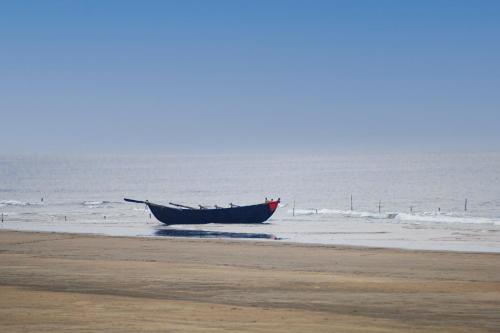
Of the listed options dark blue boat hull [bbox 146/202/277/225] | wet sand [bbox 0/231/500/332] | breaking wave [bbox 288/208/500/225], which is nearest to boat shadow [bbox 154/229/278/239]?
dark blue boat hull [bbox 146/202/277/225]

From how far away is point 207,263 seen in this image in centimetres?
2953

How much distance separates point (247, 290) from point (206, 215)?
111 feet

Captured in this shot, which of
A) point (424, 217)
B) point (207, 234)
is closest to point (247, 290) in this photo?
point (207, 234)

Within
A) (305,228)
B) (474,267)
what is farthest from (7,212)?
(474,267)

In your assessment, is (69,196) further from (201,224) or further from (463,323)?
(463,323)

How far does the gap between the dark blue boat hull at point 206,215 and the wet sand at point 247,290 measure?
1976 centimetres

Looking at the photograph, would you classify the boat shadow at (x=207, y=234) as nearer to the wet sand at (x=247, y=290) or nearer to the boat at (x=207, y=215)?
the boat at (x=207, y=215)

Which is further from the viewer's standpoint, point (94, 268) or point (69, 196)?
Answer: point (69, 196)

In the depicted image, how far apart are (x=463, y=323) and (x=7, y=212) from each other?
6032 cm

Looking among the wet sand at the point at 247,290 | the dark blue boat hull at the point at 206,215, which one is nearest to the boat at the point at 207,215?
the dark blue boat hull at the point at 206,215

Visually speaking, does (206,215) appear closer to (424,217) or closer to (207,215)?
(207,215)

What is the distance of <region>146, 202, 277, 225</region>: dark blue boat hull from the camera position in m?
55.3

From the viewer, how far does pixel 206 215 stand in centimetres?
5525

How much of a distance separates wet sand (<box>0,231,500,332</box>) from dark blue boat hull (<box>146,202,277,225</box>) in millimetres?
19759
